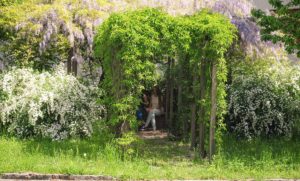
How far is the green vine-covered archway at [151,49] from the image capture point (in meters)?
9.95

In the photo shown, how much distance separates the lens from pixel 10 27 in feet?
50.4

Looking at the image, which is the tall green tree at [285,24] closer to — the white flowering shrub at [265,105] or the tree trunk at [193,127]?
the white flowering shrub at [265,105]

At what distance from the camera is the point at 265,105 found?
1281 cm

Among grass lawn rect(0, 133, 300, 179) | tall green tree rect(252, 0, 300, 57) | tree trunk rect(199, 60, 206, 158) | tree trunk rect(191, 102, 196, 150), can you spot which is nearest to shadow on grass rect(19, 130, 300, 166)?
grass lawn rect(0, 133, 300, 179)

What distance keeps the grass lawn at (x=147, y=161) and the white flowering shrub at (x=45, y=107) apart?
460 millimetres

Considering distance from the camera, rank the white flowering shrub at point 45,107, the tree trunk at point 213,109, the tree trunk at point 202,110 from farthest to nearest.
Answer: the white flowering shrub at point 45,107
the tree trunk at point 202,110
the tree trunk at point 213,109

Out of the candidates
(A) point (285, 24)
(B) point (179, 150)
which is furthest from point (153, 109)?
(A) point (285, 24)

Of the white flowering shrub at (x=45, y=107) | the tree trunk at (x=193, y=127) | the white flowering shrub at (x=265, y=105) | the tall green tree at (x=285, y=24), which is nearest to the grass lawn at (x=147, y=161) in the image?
the tree trunk at (x=193, y=127)

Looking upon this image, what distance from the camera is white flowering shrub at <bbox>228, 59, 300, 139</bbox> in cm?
1283

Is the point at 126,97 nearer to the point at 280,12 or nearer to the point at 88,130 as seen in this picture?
the point at 88,130

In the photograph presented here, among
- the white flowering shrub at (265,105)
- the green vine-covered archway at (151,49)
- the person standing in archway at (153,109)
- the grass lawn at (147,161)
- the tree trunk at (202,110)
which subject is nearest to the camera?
the grass lawn at (147,161)

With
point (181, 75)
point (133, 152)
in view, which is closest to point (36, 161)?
point (133, 152)

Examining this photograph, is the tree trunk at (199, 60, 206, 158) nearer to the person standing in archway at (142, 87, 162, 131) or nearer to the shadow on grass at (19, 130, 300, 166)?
the shadow on grass at (19, 130, 300, 166)

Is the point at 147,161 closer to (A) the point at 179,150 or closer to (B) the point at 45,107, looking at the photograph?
(A) the point at 179,150
